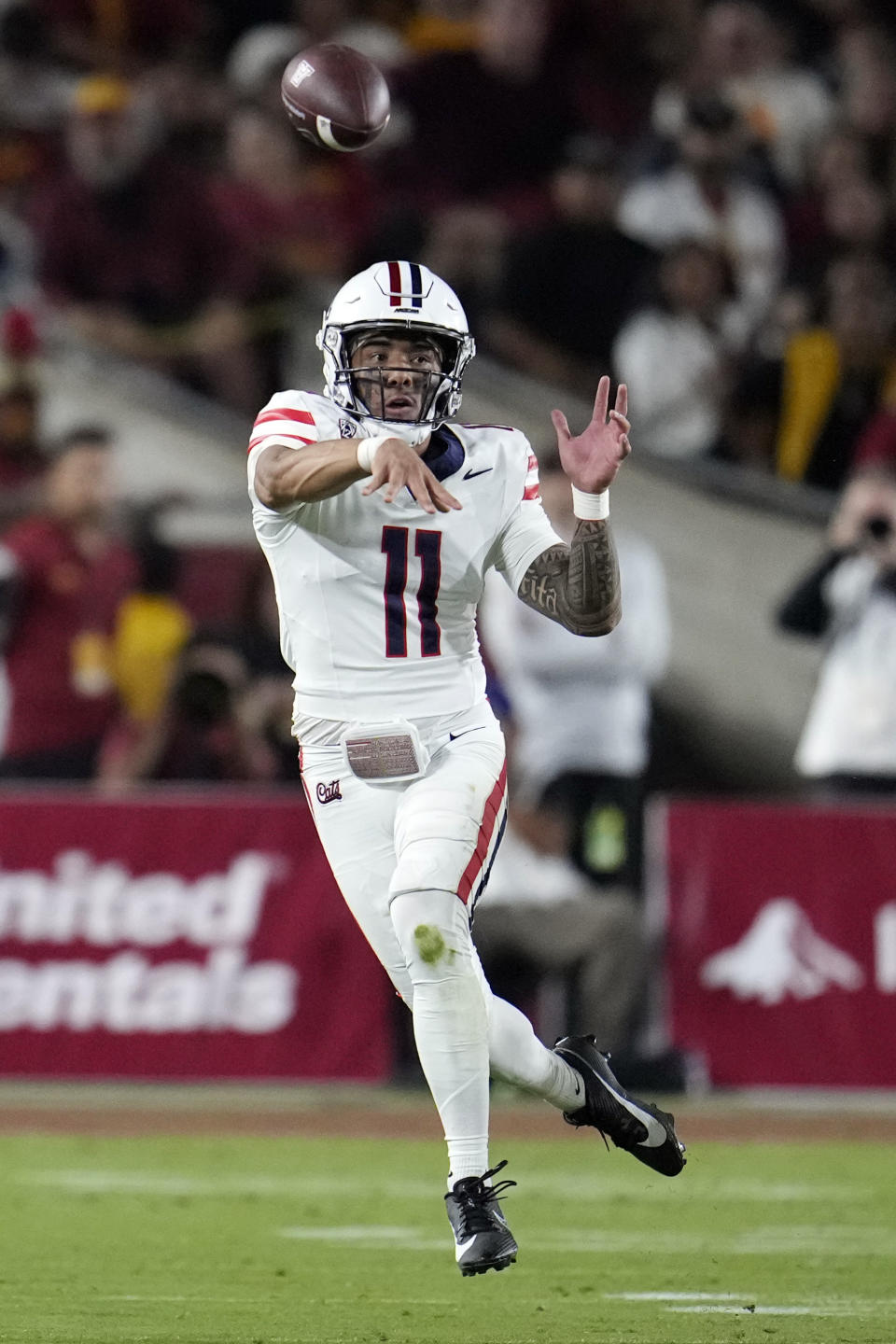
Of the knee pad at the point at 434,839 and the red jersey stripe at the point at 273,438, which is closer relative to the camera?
the knee pad at the point at 434,839

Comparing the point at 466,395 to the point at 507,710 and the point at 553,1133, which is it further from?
the point at 553,1133

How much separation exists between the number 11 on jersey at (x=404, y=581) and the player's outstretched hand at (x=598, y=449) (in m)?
0.39

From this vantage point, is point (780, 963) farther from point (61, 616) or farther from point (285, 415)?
point (285, 415)

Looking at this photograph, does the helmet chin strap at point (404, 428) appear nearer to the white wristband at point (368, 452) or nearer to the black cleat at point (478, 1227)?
the white wristband at point (368, 452)

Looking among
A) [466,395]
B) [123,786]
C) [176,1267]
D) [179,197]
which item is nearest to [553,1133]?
[123,786]

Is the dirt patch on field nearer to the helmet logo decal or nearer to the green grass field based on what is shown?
the green grass field

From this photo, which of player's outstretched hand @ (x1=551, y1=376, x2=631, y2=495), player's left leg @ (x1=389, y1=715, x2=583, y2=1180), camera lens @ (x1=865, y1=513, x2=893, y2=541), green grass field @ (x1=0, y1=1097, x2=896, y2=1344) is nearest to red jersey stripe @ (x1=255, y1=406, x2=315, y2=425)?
player's outstretched hand @ (x1=551, y1=376, x2=631, y2=495)

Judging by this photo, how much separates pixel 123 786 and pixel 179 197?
310 cm

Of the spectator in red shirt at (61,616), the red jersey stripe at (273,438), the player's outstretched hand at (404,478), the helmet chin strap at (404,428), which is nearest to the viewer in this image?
the player's outstretched hand at (404,478)

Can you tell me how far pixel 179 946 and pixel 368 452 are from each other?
5.10 m

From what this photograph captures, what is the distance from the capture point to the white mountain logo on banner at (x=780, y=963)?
953cm

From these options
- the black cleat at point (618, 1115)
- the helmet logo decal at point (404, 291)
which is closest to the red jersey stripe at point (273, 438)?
the helmet logo decal at point (404, 291)

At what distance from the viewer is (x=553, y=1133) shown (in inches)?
348

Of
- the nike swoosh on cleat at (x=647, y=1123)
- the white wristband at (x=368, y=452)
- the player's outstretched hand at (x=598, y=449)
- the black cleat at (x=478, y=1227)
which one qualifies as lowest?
the black cleat at (x=478, y=1227)
